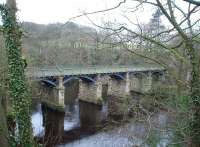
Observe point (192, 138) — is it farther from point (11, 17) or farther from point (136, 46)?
point (11, 17)

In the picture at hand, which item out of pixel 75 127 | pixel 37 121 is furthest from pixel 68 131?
pixel 37 121

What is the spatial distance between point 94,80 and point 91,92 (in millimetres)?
1509

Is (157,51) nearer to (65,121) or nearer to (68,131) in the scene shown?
(68,131)

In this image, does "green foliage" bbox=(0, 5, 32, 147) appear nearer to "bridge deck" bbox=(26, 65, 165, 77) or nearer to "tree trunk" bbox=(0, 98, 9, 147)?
"tree trunk" bbox=(0, 98, 9, 147)

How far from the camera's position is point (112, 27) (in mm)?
5969

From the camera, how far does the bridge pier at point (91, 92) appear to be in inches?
1235

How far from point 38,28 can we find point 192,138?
48.6 m

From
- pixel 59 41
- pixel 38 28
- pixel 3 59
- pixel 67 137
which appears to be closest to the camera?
pixel 3 59

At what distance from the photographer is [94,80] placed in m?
32.5

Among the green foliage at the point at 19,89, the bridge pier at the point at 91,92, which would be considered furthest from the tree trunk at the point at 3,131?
the bridge pier at the point at 91,92

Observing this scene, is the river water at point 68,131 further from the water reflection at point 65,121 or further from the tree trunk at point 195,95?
the tree trunk at point 195,95

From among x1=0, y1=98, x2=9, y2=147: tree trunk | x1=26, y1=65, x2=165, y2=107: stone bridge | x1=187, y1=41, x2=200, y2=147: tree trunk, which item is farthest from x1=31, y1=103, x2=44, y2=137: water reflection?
x1=187, y1=41, x2=200, y2=147: tree trunk

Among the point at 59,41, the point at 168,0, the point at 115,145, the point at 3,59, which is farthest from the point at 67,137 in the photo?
the point at 59,41

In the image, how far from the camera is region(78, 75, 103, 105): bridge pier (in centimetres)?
3138
